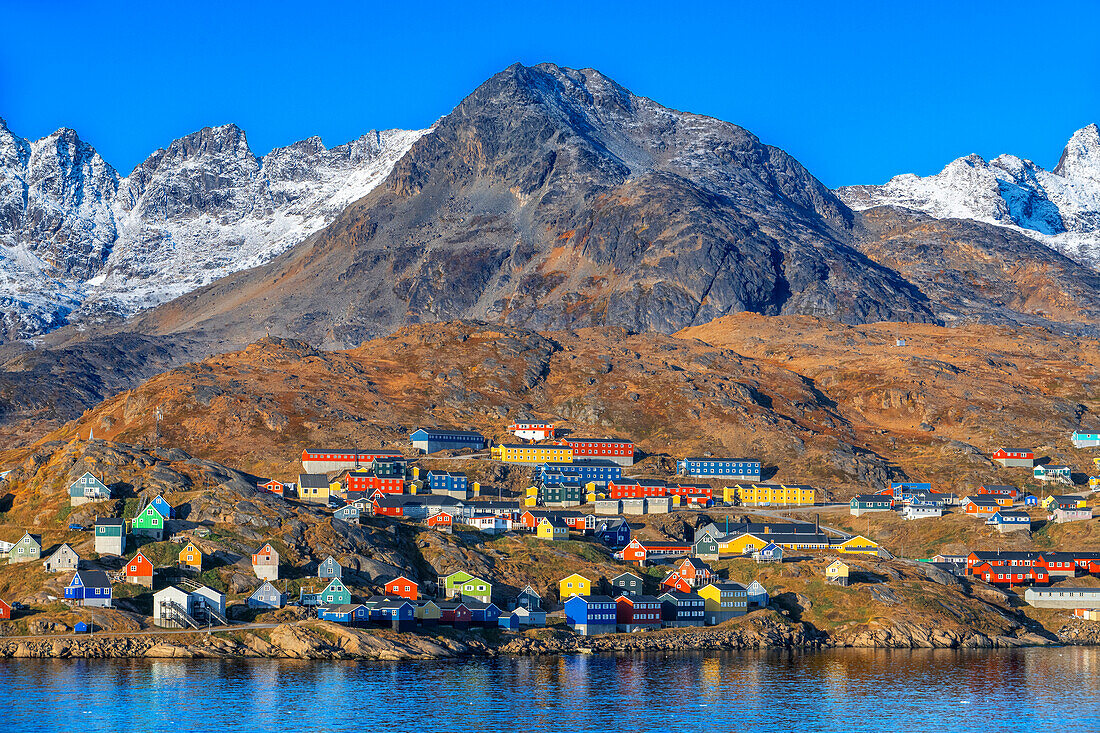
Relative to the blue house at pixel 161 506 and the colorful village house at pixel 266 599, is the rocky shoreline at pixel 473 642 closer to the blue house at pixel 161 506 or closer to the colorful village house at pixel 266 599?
the colorful village house at pixel 266 599

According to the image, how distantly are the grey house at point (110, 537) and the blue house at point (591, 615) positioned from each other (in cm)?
4378

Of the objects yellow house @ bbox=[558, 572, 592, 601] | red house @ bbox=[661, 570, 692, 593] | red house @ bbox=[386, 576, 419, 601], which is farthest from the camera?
red house @ bbox=[661, 570, 692, 593]

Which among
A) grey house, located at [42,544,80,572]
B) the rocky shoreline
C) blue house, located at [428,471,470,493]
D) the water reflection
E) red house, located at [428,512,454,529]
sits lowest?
the water reflection

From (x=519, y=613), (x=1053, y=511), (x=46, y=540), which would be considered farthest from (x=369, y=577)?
(x=1053, y=511)

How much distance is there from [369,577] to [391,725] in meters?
40.6

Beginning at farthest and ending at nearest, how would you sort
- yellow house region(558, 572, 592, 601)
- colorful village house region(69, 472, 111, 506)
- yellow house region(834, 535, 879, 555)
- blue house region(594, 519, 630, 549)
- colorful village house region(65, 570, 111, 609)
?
blue house region(594, 519, 630, 549), yellow house region(834, 535, 879, 555), colorful village house region(69, 472, 111, 506), yellow house region(558, 572, 592, 601), colorful village house region(65, 570, 111, 609)

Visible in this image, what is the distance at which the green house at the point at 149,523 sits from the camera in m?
135

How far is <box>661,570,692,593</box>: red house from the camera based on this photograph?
14138cm

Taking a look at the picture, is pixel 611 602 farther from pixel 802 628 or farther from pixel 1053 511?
pixel 1053 511

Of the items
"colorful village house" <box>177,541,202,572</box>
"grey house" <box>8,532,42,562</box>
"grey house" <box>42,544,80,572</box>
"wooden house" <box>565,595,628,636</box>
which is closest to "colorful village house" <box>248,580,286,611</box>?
"colorful village house" <box>177,541,202,572</box>

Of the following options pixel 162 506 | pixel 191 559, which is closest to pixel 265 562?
pixel 191 559

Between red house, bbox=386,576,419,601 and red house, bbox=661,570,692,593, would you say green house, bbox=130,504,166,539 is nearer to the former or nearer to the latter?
red house, bbox=386,576,419,601

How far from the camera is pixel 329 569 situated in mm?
132375

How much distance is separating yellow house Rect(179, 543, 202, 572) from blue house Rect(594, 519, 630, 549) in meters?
53.3
